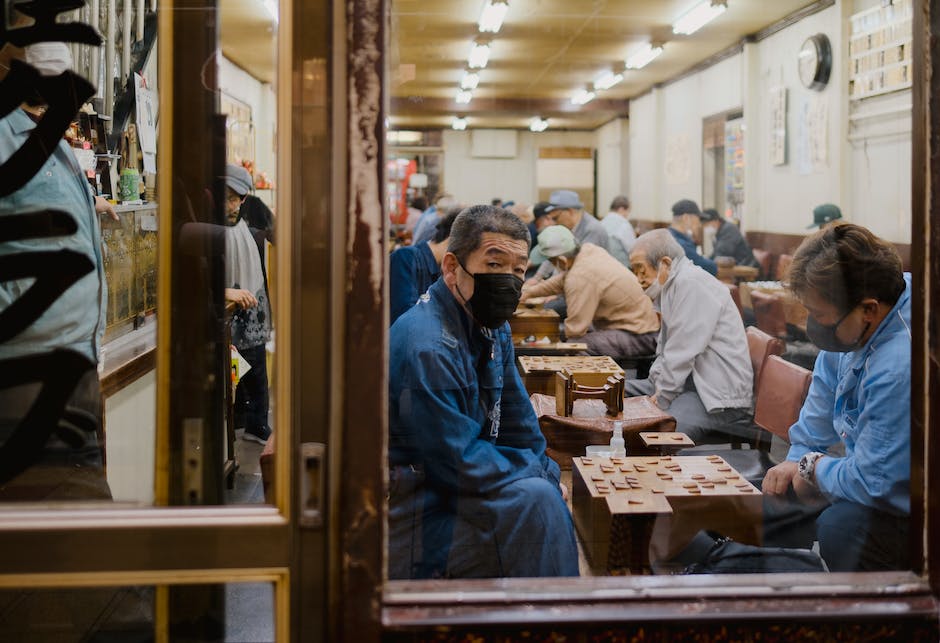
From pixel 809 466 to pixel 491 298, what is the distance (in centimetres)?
104

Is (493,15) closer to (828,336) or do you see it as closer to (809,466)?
(828,336)

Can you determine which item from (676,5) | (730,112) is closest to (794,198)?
(730,112)

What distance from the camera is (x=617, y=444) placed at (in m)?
2.89

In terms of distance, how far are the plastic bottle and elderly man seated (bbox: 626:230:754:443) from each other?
21.7 inches

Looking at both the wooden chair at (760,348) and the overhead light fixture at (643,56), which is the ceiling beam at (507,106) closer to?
the overhead light fixture at (643,56)

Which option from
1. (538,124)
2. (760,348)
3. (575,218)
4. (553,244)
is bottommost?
(760,348)

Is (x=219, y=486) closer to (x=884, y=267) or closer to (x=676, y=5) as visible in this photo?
(x=884, y=267)

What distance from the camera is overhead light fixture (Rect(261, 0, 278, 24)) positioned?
146cm

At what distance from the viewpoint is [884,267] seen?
217cm

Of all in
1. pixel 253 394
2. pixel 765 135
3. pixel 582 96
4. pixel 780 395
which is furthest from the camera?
pixel 765 135

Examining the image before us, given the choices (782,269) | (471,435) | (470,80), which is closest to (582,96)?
(470,80)

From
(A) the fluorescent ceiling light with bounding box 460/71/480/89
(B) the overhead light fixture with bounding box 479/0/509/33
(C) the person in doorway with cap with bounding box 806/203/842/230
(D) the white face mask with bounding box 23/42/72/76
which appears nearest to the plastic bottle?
(A) the fluorescent ceiling light with bounding box 460/71/480/89

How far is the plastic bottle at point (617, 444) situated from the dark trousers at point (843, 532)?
525mm

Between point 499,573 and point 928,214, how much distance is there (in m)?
1.06
